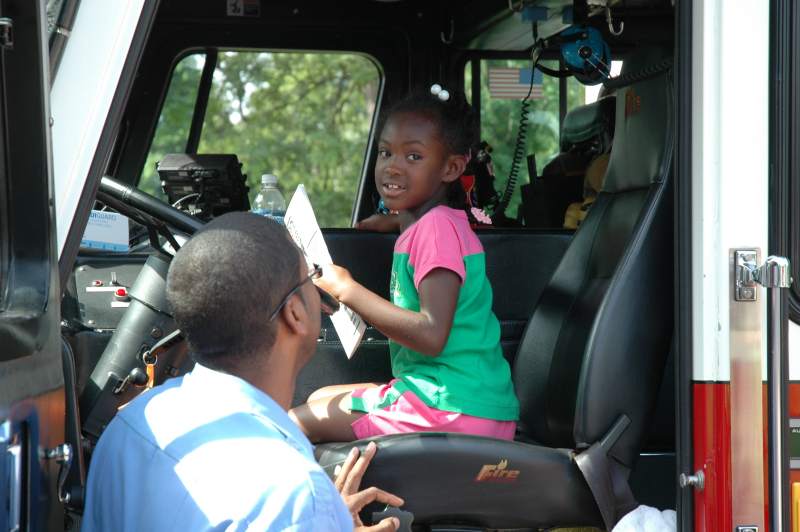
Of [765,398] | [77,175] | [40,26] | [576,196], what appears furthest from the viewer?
[576,196]

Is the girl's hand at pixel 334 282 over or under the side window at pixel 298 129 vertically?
under

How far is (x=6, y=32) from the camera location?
4.54ft

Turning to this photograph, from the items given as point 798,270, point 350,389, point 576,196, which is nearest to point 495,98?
point 576,196

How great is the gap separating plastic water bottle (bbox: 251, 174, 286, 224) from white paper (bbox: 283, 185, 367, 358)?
875mm

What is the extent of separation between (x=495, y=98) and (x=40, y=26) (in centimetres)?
276

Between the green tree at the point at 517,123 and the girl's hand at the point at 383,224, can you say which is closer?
the girl's hand at the point at 383,224

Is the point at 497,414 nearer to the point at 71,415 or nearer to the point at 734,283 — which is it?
the point at 734,283

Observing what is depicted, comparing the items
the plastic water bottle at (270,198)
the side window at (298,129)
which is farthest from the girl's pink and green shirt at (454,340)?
the side window at (298,129)

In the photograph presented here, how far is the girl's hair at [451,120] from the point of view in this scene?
8.41ft

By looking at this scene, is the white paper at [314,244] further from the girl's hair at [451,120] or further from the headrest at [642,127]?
the headrest at [642,127]

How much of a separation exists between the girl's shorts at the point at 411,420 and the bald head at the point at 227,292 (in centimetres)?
96

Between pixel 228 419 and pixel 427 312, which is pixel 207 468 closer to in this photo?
pixel 228 419

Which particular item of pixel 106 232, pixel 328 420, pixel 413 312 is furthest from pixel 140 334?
pixel 413 312

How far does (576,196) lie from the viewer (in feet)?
11.8
